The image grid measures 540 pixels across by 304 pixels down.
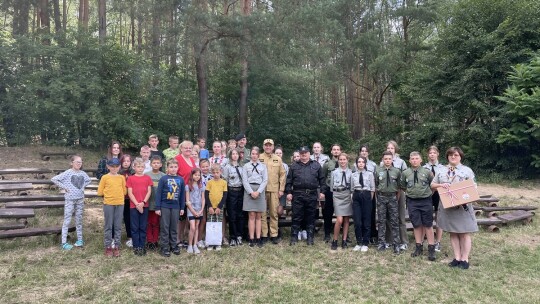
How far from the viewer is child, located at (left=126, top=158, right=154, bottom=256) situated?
5.75 m

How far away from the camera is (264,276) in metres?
5.01

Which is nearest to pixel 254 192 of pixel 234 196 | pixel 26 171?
pixel 234 196

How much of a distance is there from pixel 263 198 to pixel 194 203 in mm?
1108

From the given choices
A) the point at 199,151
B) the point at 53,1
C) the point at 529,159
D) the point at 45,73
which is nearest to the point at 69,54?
the point at 45,73

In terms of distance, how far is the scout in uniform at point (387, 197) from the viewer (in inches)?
239

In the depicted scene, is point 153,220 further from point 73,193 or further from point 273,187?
point 273,187

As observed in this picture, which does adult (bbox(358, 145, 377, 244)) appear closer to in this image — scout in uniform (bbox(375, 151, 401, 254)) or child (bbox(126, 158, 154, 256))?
scout in uniform (bbox(375, 151, 401, 254))

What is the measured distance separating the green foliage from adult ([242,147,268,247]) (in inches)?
393

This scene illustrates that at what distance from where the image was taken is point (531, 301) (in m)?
4.34

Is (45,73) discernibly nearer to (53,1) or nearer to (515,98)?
(53,1)

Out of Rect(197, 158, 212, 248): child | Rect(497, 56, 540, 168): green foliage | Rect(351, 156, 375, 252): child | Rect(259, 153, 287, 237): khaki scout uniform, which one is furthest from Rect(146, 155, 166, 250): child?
Rect(497, 56, 540, 168): green foliage

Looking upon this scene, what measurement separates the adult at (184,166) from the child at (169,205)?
0.34 m

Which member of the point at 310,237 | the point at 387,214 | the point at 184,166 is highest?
the point at 184,166

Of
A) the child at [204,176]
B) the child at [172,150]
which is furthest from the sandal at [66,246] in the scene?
the child at [172,150]
